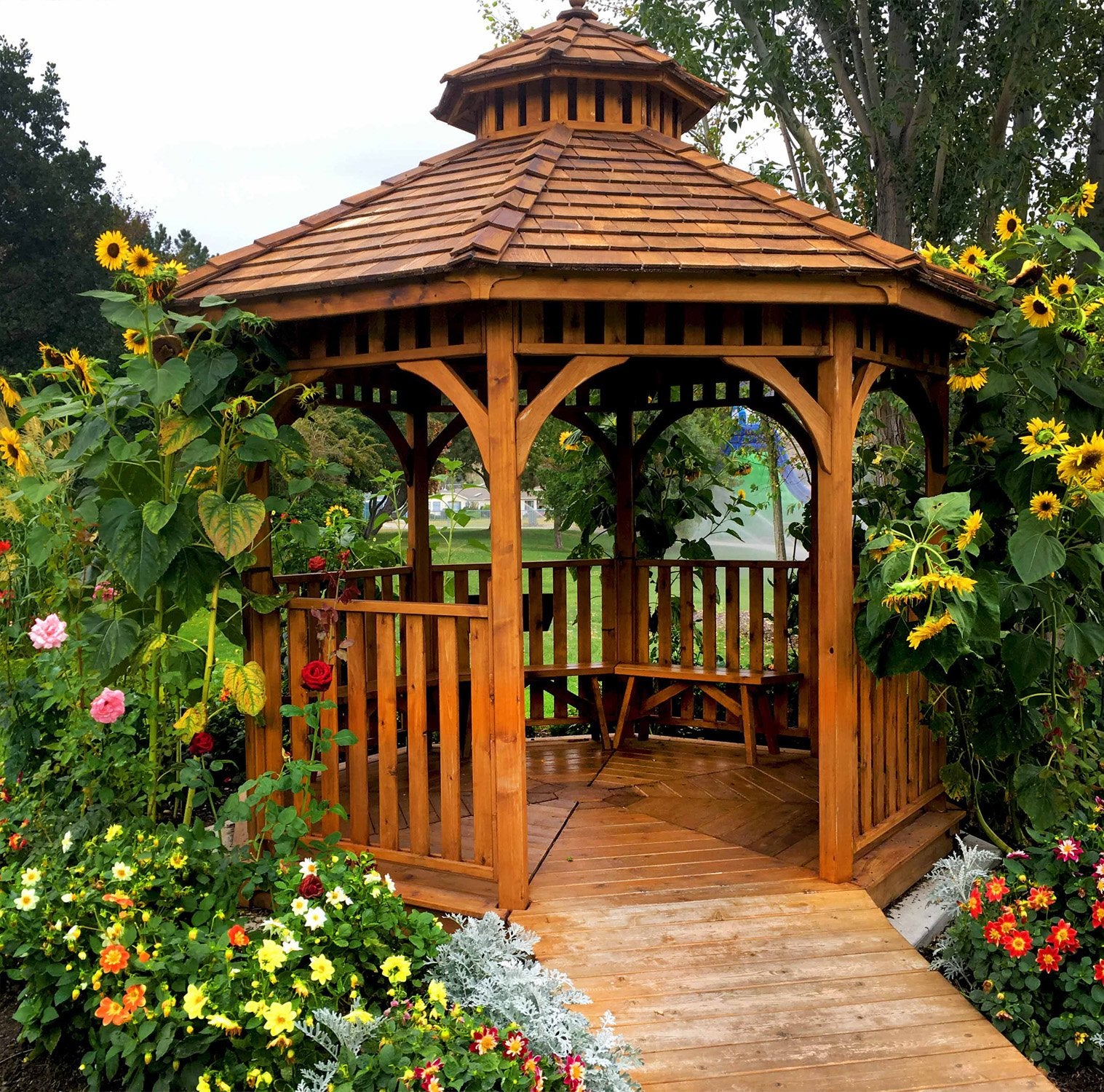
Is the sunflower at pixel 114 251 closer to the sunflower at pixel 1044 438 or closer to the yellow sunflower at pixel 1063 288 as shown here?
the sunflower at pixel 1044 438

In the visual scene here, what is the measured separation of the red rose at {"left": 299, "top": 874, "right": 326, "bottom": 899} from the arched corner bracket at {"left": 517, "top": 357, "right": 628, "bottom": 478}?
1590 millimetres

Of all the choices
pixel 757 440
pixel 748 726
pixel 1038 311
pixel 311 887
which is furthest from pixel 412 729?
pixel 757 440

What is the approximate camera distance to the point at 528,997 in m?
2.99

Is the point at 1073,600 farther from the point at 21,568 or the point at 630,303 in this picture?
the point at 21,568

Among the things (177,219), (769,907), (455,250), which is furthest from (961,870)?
(177,219)

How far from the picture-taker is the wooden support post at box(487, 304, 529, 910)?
366 cm

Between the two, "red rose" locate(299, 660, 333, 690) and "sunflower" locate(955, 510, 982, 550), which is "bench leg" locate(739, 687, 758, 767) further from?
"red rose" locate(299, 660, 333, 690)

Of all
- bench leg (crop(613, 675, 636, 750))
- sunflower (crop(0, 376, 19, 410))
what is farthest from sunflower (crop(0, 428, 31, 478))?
bench leg (crop(613, 675, 636, 750))

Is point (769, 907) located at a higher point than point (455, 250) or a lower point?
lower

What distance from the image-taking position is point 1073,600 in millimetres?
4309

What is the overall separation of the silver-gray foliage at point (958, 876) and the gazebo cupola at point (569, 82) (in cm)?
389

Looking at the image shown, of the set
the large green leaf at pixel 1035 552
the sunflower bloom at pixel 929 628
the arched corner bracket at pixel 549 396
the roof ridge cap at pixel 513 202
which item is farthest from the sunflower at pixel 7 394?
the large green leaf at pixel 1035 552

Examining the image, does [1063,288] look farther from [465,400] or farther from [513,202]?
[465,400]

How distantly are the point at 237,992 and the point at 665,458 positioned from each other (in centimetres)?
505
